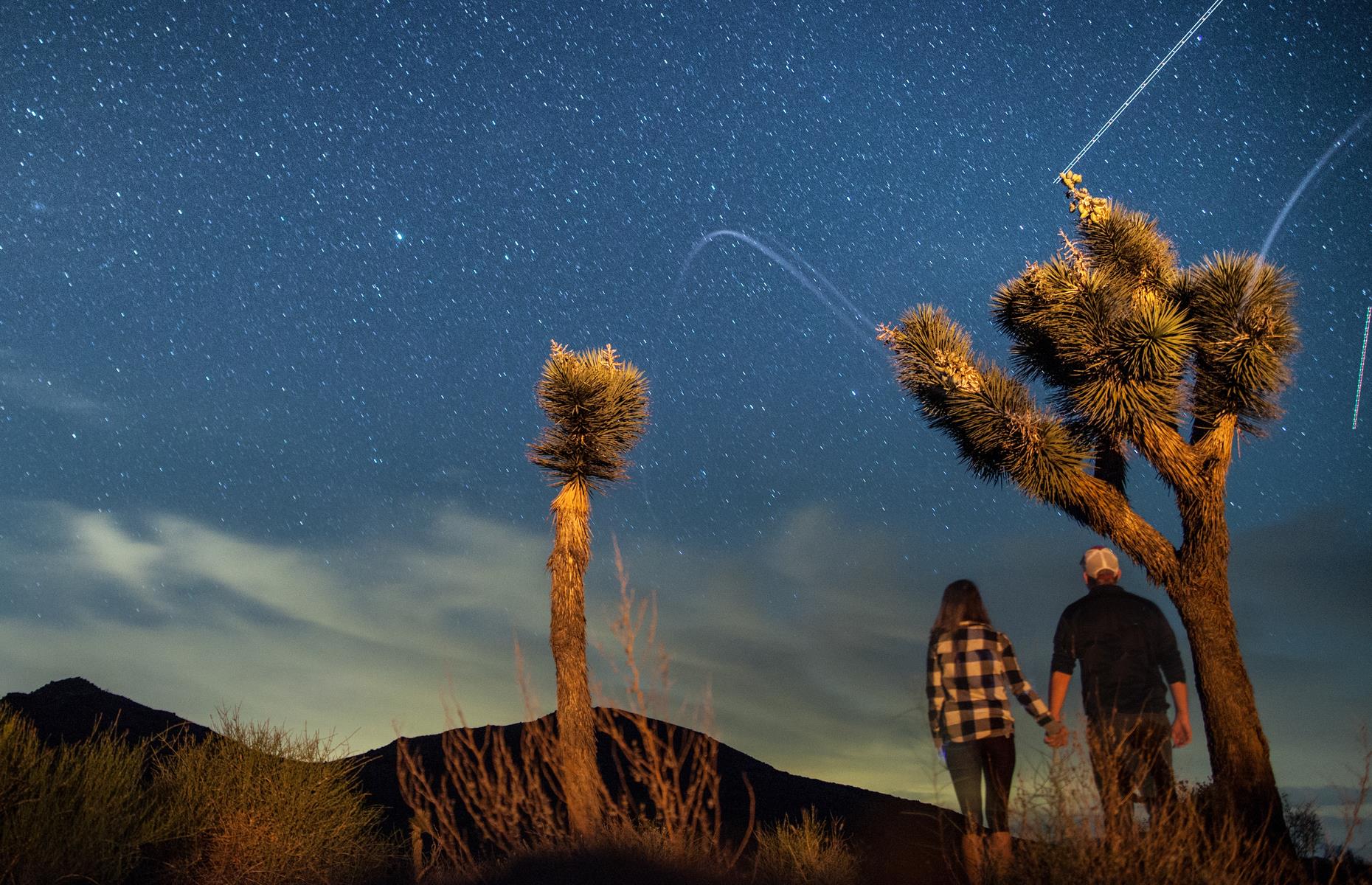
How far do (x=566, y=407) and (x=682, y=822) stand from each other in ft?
25.2

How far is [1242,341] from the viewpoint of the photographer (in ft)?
42.8

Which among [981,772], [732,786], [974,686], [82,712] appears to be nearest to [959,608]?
[974,686]

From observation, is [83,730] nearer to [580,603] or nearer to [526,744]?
[580,603]

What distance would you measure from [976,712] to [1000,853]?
0.74 metres

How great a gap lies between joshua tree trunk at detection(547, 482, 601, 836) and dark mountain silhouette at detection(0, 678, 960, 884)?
1.02 metres

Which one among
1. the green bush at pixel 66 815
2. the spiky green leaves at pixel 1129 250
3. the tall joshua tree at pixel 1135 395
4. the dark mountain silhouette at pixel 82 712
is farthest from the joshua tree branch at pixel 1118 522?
the dark mountain silhouette at pixel 82 712

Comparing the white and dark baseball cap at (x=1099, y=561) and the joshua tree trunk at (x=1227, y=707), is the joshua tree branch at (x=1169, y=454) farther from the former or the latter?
the white and dark baseball cap at (x=1099, y=561)

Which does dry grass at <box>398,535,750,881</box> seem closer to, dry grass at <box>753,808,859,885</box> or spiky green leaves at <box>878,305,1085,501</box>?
dry grass at <box>753,808,859,885</box>

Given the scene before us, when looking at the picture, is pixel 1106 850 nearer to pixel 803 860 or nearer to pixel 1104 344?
pixel 803 860

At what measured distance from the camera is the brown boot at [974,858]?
5.59 meters

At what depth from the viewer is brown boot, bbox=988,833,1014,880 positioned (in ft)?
17.3

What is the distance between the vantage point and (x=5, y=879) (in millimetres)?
7195

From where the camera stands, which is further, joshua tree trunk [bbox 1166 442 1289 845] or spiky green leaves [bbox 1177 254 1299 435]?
spiky green leaves [bbox 1177 254 1299 435]

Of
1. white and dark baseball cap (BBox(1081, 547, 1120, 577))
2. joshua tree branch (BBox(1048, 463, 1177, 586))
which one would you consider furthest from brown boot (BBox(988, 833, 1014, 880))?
joshua tree branch (BBox(1048, 463, 1177, 586))
